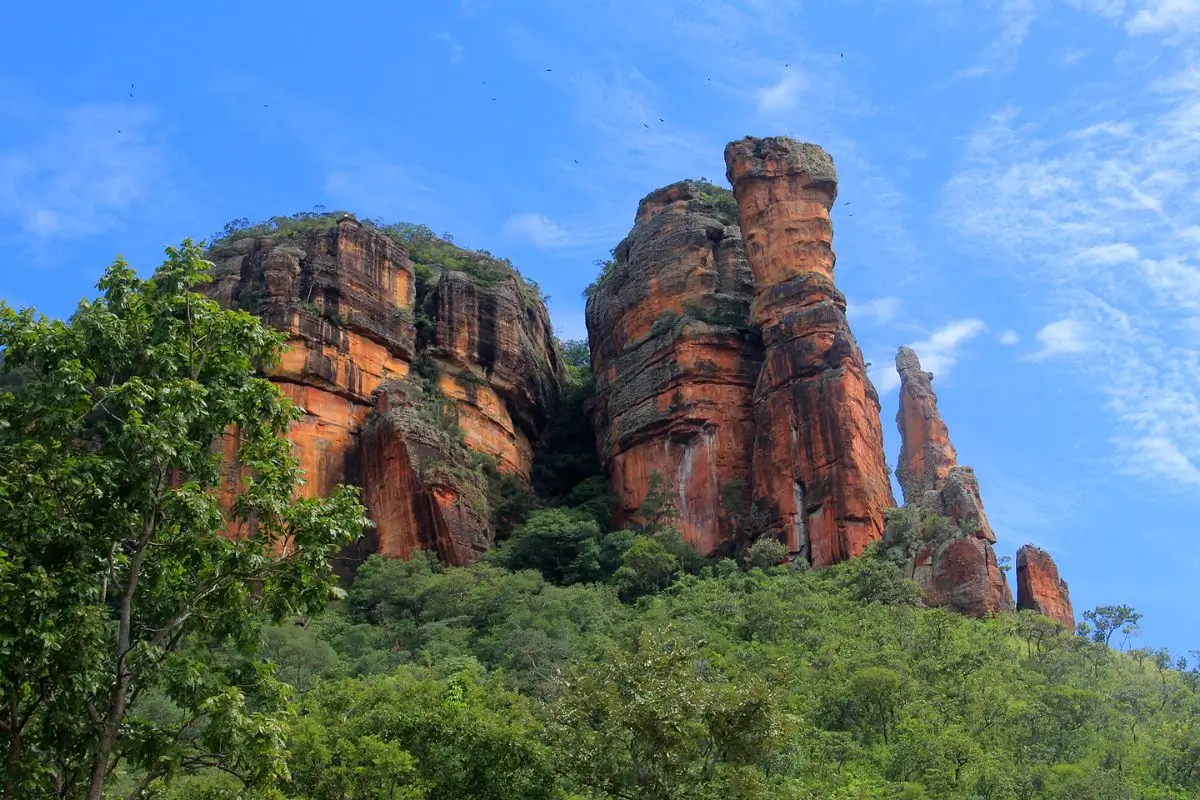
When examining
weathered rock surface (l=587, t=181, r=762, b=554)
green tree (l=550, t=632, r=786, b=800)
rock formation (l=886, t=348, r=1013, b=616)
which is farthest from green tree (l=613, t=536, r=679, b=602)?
green tree (l=550, t=632, r=786, b=800)

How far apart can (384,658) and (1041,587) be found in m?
23.6

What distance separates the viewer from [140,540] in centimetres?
1303

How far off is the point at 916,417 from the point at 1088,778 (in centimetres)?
4335

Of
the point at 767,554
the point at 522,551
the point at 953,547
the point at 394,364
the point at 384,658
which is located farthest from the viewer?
the point at 394,364

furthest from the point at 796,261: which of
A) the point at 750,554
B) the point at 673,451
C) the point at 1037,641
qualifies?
the point at 1037,641

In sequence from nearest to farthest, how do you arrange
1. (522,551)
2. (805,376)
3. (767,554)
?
1. (767,554)
2. (522,551)
3. (805,376)

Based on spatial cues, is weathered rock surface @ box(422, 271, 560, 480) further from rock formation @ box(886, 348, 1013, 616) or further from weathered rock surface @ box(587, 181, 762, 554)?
rock formation @ box(886, 348, 1013, 616)

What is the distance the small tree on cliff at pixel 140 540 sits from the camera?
40.1ft

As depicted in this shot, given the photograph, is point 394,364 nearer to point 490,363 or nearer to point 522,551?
point 490,363

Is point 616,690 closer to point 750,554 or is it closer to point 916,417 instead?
point 750,554

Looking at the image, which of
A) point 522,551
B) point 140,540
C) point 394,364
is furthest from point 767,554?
point 140,540

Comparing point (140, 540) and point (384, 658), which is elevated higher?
point (384, 658)

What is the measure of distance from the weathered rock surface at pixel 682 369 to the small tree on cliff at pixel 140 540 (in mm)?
40751

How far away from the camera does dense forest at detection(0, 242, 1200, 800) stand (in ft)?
41.3
